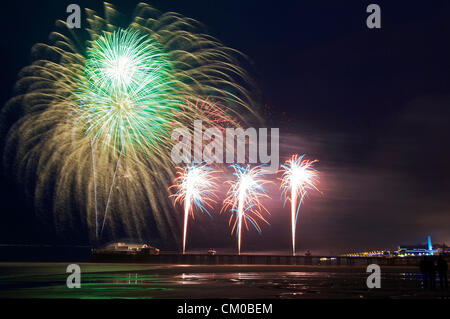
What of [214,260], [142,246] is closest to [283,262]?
[214,260]

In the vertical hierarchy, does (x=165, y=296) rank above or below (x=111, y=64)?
below

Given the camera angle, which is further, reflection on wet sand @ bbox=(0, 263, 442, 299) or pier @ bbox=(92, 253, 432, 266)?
→ pier @ bbox=(92, 253, 432, 266)

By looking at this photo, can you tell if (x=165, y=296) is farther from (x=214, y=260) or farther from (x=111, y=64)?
(x=214, y=260)

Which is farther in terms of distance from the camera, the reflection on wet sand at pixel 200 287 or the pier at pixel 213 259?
the pier at pixel 213 259

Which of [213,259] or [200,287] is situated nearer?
[200,287]

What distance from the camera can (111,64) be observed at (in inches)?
1427
